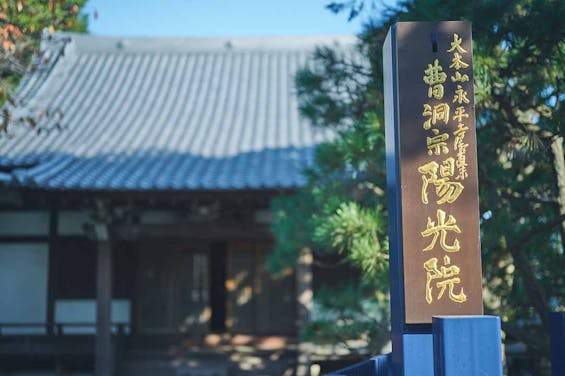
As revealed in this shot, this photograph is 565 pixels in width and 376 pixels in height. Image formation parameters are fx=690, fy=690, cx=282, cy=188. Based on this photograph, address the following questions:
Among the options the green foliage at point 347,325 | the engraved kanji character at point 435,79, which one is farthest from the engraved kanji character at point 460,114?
the green foliage at point 347,325

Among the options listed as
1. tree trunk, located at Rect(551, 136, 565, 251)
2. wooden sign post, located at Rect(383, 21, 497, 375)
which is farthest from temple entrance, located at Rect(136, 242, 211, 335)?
wooden sign post, located at Rect(383, 21, 497, 375)

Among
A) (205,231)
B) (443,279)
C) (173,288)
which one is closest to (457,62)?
(443,279)

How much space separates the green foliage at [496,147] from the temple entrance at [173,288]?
4937 millimetres

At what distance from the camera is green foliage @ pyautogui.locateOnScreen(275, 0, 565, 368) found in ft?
15.7

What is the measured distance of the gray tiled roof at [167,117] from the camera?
9.62 metres

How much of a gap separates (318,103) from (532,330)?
2.80m

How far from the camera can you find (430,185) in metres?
3.85

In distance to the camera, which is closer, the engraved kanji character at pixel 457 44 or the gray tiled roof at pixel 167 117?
the engraved kanji character at pixel 457 44

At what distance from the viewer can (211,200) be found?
9797mm

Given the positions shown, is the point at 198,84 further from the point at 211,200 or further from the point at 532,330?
the point at 532,330

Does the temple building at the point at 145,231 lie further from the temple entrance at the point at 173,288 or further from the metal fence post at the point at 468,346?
the metal fence post at the point at 468,346

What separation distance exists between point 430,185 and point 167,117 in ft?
29.4

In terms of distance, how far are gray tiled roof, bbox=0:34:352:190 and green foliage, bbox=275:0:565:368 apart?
9.75 ft

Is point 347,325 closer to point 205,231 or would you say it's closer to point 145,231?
point 205,231
